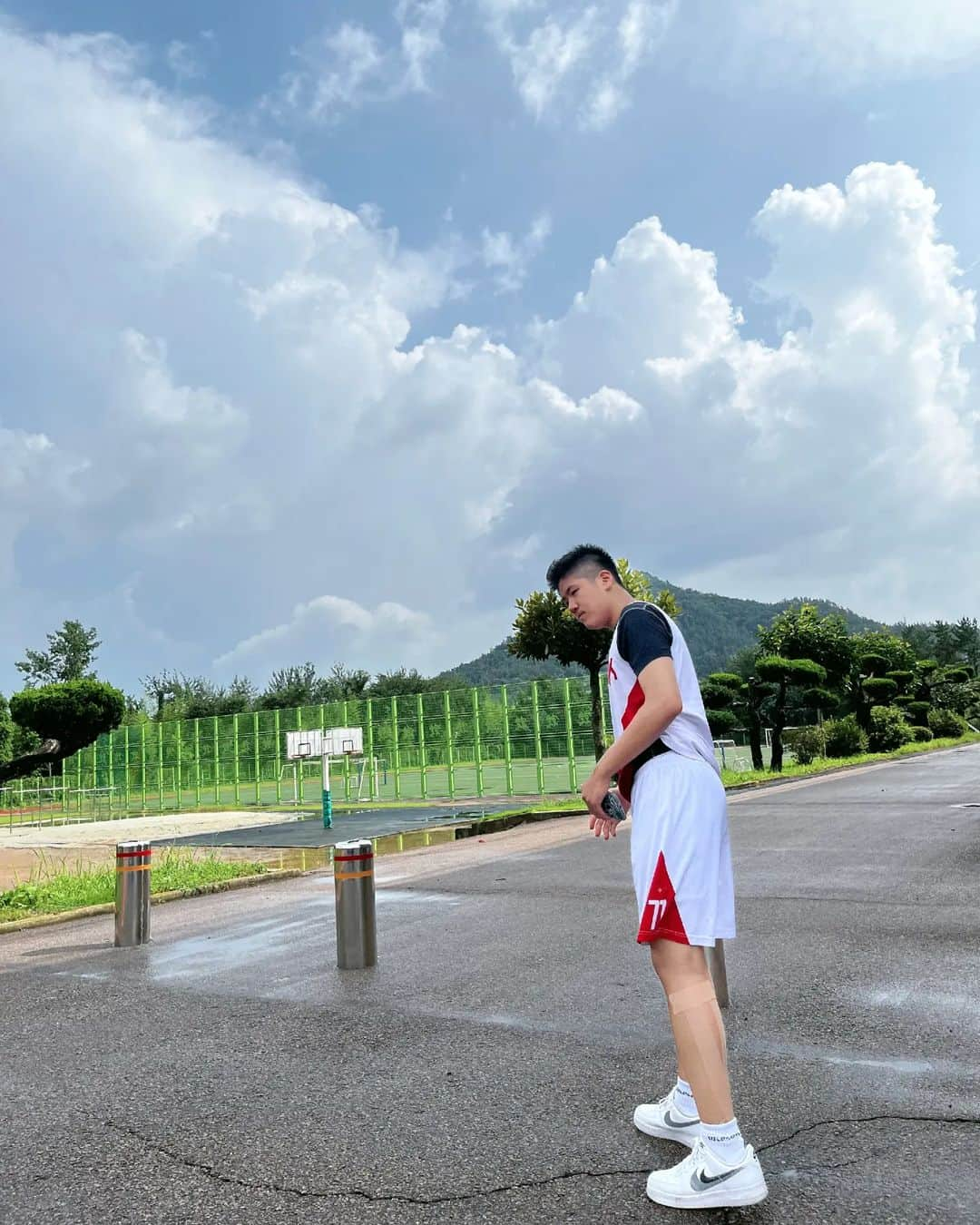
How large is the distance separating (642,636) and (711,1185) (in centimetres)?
153

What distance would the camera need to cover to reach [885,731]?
36.3 metres

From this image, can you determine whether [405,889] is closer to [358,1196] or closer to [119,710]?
[358,1196]

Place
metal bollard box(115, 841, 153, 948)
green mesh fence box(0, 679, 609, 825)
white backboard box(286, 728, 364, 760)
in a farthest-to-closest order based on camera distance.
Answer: green mesh fence box(0, 679, 609, 825)
white backboard box(286, 728, 364, 760)
metal bollard box(115, 841, 153, 948)

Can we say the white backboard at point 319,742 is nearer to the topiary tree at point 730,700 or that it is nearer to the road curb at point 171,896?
the topiary tree at point 730,700

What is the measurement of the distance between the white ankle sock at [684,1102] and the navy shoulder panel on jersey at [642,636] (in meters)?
1.37

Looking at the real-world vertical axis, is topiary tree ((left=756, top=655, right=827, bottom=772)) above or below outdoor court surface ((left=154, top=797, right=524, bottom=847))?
above

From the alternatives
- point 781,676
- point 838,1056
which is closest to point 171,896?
point 838,1056

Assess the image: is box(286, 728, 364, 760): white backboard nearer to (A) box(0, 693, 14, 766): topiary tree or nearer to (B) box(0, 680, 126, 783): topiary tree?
(A) box(0, 693, 14, 766): topiary tree

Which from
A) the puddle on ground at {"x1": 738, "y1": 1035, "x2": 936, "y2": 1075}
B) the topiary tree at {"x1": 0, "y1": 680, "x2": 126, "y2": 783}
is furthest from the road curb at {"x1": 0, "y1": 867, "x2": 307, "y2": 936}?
the topiary tree at {"x1": 0, "y1": 680, "x2": 126, "y2": 783}

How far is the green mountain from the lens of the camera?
137 m

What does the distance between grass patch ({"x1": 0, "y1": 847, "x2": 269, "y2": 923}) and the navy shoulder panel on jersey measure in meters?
7.61

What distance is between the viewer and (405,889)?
372 inches

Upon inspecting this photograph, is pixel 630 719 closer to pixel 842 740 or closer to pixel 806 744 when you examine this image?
pixel 806 744

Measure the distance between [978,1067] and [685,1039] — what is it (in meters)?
1.77
